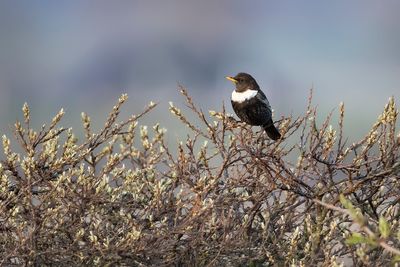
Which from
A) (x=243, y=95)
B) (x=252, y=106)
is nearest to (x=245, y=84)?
(x=243, y=95)

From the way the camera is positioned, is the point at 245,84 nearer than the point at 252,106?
No

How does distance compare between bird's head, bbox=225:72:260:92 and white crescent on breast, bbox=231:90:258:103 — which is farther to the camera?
bird's head, bbox=225:72:260:92

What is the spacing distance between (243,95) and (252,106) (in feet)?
1.06

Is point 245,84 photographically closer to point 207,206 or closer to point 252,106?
point 252,106

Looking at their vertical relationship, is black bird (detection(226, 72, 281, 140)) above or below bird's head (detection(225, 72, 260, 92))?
below

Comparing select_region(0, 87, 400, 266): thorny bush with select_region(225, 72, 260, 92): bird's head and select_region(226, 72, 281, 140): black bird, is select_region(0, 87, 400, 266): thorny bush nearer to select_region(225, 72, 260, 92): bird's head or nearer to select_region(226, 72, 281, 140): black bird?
select_region(226, 72, 281, 140): black bird

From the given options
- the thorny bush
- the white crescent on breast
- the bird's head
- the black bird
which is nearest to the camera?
the thorny bush

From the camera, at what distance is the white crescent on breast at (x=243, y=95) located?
9.55 metres

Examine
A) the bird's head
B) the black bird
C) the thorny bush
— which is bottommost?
the thorny bush

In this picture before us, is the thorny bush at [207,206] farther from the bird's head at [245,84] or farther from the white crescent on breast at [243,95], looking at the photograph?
the bird's head at [245,84]

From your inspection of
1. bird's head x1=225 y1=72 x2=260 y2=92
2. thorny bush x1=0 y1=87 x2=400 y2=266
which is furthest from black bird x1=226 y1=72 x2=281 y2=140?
thorny bush x1=0 y1=87 x2=400 y2=266

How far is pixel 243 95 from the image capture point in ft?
31.7

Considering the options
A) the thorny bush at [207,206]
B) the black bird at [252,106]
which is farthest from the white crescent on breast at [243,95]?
the thorny bush at [207,206]

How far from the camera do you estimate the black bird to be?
928 cm
